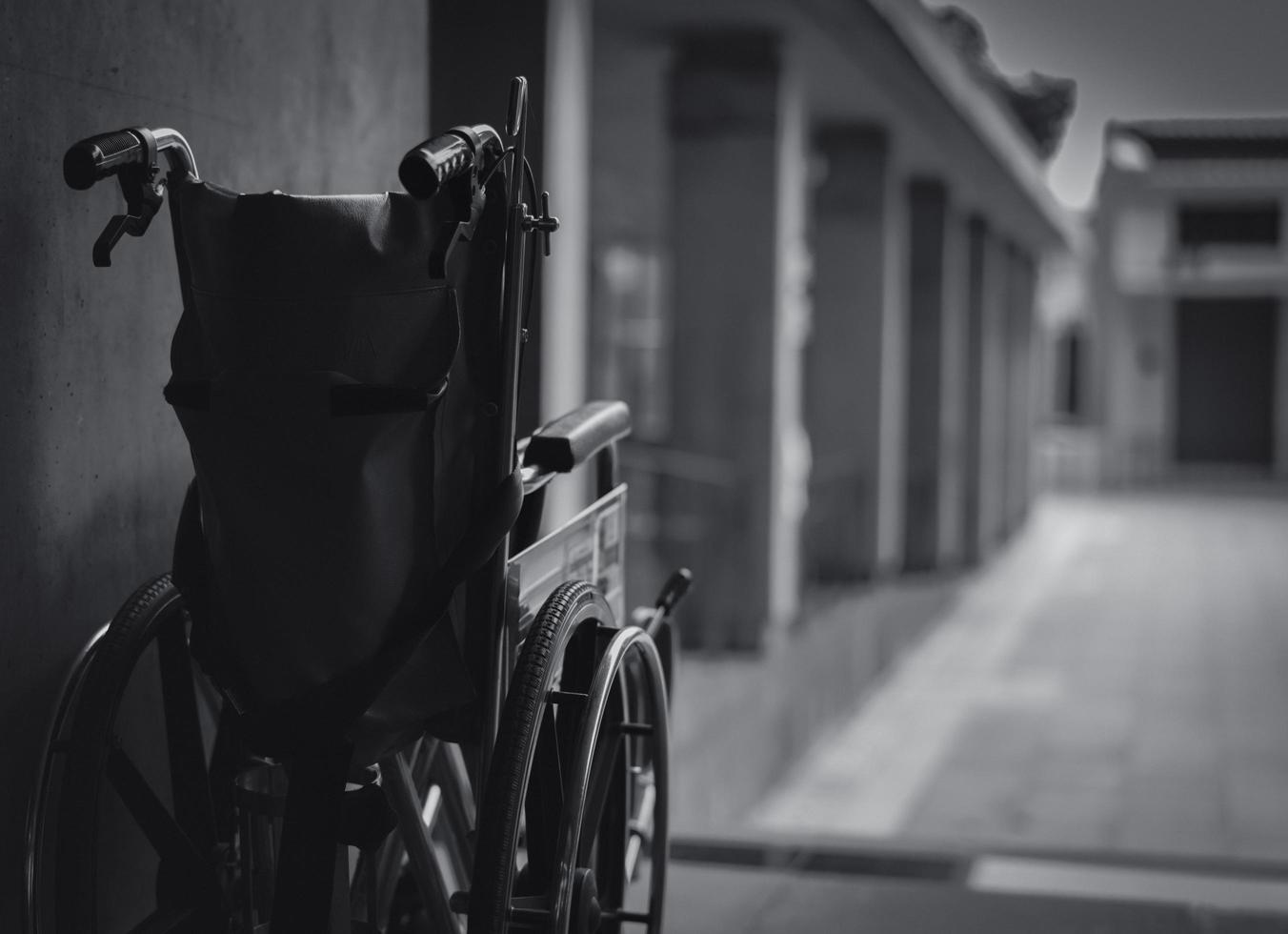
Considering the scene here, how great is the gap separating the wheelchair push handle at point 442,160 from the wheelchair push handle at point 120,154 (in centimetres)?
30

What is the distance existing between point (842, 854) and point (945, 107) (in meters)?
6.13

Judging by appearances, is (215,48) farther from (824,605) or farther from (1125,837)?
(824,605)

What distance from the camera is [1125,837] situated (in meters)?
5.41

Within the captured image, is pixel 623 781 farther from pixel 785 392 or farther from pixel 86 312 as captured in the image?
pixel 785 392

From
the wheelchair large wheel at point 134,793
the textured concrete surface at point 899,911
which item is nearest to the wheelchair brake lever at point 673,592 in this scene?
the wheelchair large wheel at point 134,793

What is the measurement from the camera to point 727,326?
7.35 m

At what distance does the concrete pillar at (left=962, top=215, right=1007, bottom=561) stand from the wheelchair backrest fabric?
1226 centimetres

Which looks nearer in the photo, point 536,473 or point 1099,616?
point 536,473

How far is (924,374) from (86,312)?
10.0 meters

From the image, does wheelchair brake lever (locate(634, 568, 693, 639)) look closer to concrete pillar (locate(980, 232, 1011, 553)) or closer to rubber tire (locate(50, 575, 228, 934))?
rubber tire (locate(50, 575, 228, 934))

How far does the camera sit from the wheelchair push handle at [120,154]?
64.7 inches

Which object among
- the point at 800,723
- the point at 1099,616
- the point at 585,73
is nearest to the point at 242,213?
the point at 585,73

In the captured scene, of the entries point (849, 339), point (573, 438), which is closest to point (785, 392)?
point (849, 339)

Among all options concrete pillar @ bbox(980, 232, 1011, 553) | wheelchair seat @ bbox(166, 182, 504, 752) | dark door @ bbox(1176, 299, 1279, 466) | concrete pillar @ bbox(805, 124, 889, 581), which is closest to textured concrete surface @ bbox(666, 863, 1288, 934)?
wheelchair seat @ bbox(166, 182, 504, 752)
